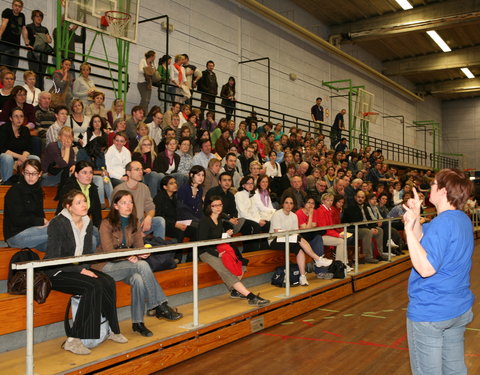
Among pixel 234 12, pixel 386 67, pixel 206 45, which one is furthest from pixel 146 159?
pixel 386 67

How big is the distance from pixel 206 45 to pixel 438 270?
10.6m

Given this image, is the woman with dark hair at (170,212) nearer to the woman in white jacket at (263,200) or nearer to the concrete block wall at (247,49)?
the woman in white jacket at (263,200)

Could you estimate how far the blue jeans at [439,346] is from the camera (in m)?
1.92

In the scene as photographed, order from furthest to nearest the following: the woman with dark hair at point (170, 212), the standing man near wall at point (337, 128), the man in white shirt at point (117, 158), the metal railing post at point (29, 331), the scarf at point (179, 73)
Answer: the standing man near wall at point (337, 128), the scarf at point (179, 73), the man in white shirt at point (117, 158), the woman with dark hair at point (170, 212), the metal railing post at point (29, 331)

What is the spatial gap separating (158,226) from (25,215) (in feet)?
4.32

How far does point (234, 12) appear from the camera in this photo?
41.2ft

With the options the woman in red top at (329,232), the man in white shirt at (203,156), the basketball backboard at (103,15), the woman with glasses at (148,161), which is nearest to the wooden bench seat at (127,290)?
the woman in red top at (329,232)

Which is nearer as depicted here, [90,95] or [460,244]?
[460,244]

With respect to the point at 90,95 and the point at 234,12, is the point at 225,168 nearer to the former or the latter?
the point at 90,95

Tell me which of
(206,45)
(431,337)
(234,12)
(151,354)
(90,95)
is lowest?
(151,354)

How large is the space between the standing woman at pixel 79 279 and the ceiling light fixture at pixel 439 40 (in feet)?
51.1

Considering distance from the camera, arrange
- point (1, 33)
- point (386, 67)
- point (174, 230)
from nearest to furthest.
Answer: point (174, 230) → point (1, 33) → point (386, 67)

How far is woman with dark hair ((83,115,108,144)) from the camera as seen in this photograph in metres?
5.84

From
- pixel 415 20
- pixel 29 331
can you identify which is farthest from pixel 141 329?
pixel 415 20
